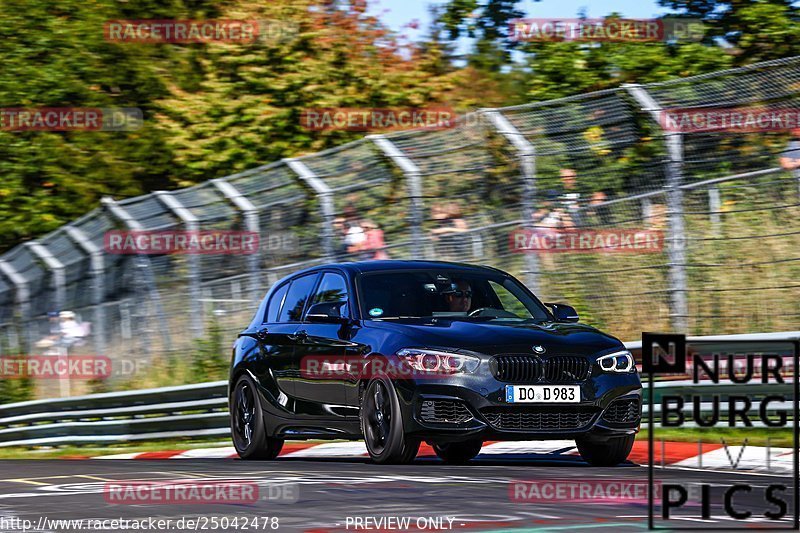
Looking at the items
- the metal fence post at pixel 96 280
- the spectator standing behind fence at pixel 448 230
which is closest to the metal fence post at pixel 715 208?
the spectator standing behind fence at pixel 448 230

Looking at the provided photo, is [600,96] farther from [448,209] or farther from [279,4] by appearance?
[279,4]

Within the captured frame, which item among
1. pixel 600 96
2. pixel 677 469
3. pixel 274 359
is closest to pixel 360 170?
pixel 600 96

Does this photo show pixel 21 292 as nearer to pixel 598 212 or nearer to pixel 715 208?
pixel 598 212

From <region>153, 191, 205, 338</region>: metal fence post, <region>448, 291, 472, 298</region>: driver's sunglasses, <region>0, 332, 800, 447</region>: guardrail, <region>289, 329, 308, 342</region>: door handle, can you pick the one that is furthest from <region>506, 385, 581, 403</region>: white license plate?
<region>153, 191, 205, 338</region>: metal fence post

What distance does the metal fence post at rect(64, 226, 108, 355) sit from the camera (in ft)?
65.6

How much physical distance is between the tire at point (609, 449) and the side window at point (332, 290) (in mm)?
2075

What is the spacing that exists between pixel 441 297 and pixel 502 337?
127cm

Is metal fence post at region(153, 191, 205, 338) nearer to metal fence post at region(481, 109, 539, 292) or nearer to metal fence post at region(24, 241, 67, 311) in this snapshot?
metal fence post at region(24, 241, 67, 311)

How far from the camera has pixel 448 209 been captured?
1564cm

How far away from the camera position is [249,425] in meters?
12.9

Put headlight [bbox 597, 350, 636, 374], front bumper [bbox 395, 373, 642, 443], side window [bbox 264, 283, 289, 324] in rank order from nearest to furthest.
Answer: front bumper [bbox 395, 373, 642, 443]
headlight [bbox 597, 350, 636, 374]
side window [bbox 264, 283, 289, 324]

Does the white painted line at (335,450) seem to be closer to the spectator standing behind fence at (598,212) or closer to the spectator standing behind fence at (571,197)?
Result: the spectator standing behind fence at (571,197)

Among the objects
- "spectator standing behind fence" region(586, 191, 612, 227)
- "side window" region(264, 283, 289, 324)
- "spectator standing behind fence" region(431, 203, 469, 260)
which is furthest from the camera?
"spectator standing behind fence" region(431, 203, 469, 260)

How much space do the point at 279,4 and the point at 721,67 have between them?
895cm
